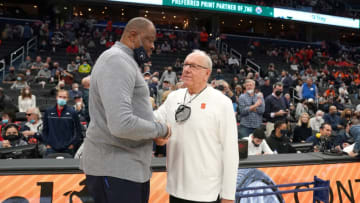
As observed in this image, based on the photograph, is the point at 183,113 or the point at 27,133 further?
the point at 27,133

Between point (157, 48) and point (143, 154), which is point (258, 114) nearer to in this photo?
point (143, 154)

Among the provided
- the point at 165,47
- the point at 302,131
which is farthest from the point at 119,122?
the point at 165,47

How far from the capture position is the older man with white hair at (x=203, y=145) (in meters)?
1.86

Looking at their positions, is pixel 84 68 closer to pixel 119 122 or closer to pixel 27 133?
pixel 27 133

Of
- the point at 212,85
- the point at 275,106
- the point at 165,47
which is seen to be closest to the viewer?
the point at 275,106

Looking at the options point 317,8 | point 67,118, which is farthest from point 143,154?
point 317,8

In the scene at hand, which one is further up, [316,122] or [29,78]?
[29,78]

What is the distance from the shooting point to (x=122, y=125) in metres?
1.48

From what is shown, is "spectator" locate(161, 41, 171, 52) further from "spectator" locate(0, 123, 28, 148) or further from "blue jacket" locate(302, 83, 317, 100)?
"spectator" locate(0, 123, 28, 148)

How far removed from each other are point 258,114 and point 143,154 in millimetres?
4563

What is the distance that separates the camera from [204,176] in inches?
73.5

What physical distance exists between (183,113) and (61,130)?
11.3 ft

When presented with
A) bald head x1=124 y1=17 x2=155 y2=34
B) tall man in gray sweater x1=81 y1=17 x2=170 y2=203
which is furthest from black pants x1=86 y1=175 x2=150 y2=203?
bald head x1=124 y1=17 x2=155 y2=34

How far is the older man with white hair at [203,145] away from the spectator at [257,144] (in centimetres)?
295
